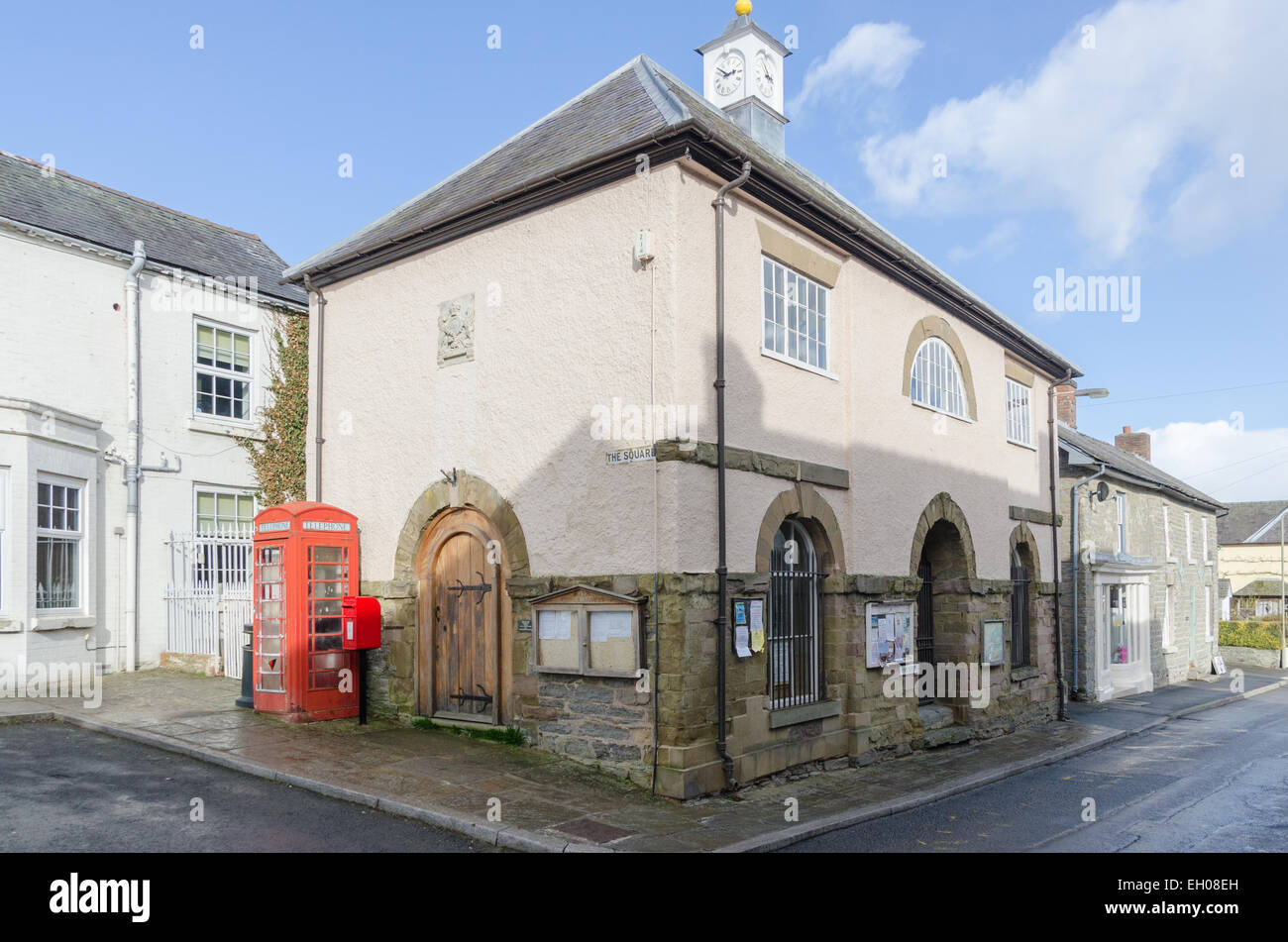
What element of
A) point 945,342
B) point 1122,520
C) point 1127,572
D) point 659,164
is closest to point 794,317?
point 659,164

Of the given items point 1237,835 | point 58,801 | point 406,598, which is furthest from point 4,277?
point 1237,835

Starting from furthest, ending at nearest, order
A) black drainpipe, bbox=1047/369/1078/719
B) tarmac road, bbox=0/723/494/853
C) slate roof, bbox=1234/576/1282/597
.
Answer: slate roof, bbox=1234/576/1282/597
black drainpipe, bbox=1047/369/1078/719
tarmac road, bbox=0/723/494/853

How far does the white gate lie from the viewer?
48.6ft

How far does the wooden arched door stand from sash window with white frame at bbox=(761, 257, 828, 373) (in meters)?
4.08

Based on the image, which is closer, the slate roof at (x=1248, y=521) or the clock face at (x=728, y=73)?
the clock face at (x=728, y=73)

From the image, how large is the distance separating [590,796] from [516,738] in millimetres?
1904

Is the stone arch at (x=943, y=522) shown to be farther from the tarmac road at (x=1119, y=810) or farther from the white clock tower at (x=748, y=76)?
the white clock tower at (x=748, y=76)

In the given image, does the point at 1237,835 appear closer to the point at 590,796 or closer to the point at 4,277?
the point at 590,796

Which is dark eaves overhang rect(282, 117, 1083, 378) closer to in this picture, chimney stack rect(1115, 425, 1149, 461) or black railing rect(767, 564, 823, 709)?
black railing rect(767, 564, 823, 709)

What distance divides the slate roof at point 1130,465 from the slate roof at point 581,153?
35.2ft

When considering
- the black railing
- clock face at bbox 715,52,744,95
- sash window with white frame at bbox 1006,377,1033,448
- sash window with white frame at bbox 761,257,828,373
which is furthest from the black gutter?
clock face at bbox 715,52,744,95

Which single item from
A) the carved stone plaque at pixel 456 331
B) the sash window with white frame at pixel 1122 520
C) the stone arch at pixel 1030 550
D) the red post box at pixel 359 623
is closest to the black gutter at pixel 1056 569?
the stone arch at pixel 1030 550

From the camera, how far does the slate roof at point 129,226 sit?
15648mm

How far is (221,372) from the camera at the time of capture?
17578 mm
